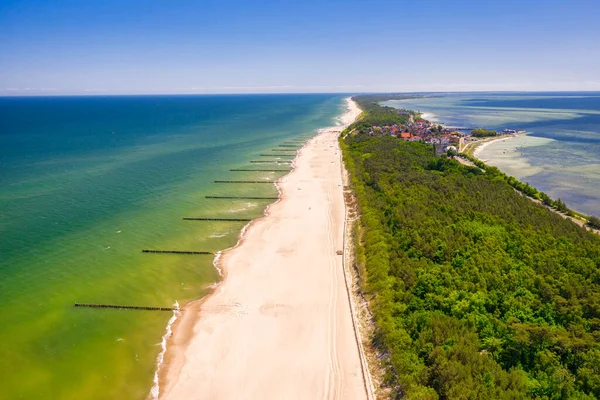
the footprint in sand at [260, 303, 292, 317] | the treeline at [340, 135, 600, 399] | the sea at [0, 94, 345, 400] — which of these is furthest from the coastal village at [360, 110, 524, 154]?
the footprint in sand at [260, 303, 292, 317]

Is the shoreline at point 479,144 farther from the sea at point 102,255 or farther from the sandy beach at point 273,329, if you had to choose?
the sandy beach at point 273,329

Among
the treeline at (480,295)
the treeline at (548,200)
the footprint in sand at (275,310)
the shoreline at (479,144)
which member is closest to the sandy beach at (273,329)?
the footprint in sand at (275,310)

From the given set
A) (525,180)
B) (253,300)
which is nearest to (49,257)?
(253,300)

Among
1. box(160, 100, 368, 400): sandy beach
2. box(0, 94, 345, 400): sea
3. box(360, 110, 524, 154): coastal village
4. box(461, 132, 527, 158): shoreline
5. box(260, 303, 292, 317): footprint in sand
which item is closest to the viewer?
box(160, 100, 368, 400): sandy beach

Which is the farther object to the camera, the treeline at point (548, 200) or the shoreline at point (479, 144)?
the shoreline at point (479, 144)

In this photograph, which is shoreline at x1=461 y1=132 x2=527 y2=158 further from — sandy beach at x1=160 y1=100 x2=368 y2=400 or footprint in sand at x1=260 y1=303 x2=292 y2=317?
footprint in sand at x1=260 y1=303 x2=292 y2=317

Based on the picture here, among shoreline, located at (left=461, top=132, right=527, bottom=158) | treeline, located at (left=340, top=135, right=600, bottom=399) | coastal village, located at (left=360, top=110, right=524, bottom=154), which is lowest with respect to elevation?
treeline, located at (left=340, top=135, right=600, bottom=399)

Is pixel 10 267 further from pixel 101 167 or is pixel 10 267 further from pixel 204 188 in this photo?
pixel 101 167
